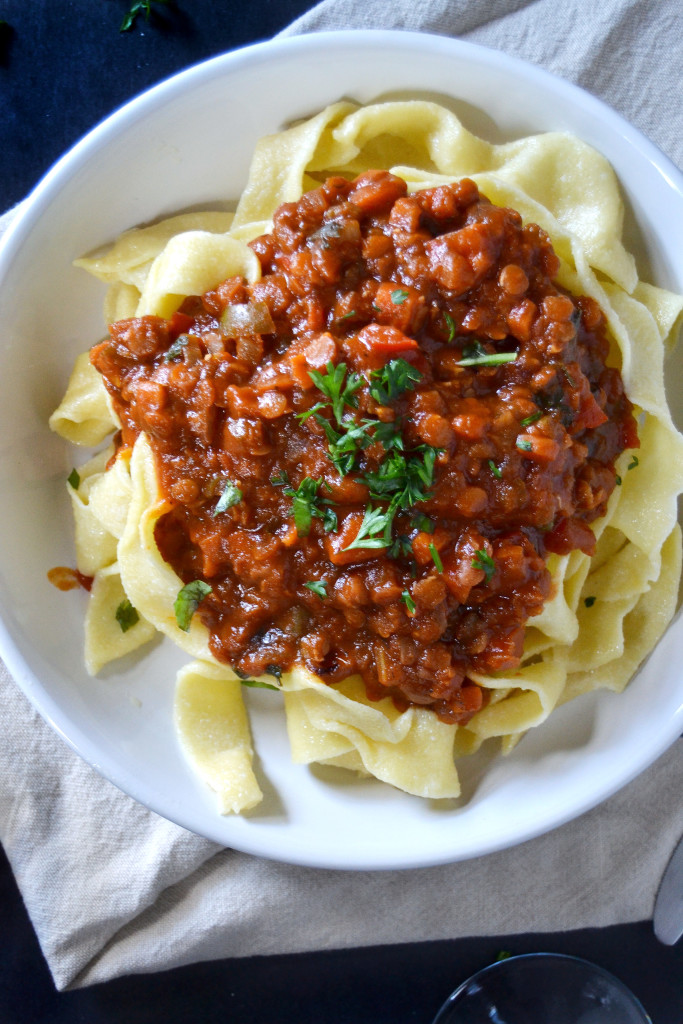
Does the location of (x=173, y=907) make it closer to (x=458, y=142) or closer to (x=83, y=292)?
(x=83, y=292)

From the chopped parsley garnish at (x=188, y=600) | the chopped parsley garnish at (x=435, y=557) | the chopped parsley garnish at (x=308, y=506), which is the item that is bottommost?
the chopped parsley garnish at (x=188, y=600)

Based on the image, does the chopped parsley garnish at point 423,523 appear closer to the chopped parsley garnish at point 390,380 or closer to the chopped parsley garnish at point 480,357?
the chopped parsley garnish at point 390,380

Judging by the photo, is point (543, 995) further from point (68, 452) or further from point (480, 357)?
point (68, 452)

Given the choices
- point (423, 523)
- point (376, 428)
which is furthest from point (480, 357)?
point (423, 523)

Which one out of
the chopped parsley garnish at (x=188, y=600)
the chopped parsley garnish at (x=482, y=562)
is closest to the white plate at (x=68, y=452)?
the chopped parsley garnish at (x=188, y=600)

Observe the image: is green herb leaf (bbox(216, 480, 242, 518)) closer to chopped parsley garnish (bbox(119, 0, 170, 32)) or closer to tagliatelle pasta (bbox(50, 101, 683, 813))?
tagliatelle pasta (bbox(50, 101, 683, 813))

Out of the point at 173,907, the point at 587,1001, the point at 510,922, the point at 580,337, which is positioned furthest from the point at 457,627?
the point at 587,1001
